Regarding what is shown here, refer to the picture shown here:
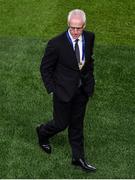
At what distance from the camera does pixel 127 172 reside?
8.93 m

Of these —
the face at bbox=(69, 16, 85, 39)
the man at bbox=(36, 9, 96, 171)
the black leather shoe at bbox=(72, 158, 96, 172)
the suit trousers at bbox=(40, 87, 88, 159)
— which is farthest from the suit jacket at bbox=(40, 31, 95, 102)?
the black leather shoe at bbox=(72, 158, 96, 172)

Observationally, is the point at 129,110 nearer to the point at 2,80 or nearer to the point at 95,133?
the point at 95,133

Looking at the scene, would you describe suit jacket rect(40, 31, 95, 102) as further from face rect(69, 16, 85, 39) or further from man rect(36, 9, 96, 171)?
face rect(69, 16, 85, 39)

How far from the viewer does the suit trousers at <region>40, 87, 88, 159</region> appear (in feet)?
28.1

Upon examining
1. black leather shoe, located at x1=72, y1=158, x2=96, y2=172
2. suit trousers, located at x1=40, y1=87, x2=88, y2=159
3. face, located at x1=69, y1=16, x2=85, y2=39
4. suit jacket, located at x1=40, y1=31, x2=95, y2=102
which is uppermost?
face, located at x1=69, y1=16, x2=85, y2=39

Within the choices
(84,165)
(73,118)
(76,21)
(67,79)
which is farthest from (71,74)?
(84,165)

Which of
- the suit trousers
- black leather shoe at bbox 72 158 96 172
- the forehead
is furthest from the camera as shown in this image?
black leather shoe at bbox 72 158 96 172

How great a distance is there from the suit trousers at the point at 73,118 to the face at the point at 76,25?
2.88 ft

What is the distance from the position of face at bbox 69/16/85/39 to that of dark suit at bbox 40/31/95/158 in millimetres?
251

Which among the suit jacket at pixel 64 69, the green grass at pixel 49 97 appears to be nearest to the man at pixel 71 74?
the suit jacket at pixel 64 69

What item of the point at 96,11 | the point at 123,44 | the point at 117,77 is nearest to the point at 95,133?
the point at 117,77

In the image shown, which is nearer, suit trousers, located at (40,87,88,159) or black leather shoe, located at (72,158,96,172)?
suit trousers, located at (40,87,88,159)

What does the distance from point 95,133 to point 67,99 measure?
1719 mm

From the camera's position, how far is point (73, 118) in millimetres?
8688
